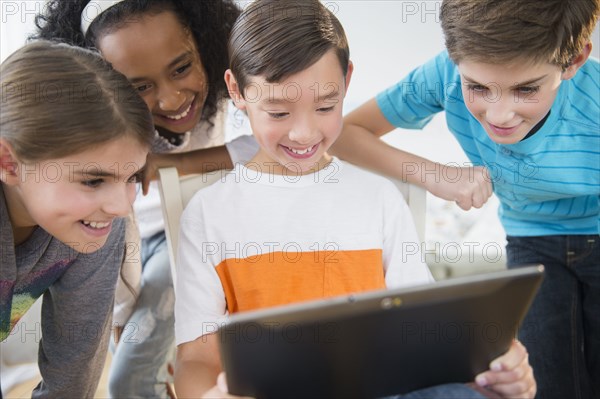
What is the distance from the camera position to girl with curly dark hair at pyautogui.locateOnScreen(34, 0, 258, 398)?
1.32 meters

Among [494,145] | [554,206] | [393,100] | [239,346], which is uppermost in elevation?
[393,100]

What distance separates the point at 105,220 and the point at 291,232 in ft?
0.98

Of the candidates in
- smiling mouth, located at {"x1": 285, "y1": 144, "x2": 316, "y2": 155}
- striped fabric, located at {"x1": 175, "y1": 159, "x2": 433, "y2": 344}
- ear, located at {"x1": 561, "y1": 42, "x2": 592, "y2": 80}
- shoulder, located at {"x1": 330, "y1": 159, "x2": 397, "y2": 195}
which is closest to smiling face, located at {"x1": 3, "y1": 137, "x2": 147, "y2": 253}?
striped fabric, located at {"x1": 175, "y1": 159, "x2": 433, "y2": 344}

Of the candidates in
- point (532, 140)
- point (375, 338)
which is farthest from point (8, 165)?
point (532, 140)

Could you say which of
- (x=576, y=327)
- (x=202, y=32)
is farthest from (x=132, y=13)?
(x=576, y=327)

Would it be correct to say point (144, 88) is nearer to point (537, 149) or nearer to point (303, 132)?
point (303, 132)

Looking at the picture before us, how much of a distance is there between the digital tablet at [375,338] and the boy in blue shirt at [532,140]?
44 centimetres

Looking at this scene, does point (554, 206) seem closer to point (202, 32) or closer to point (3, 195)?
point (202, 32)

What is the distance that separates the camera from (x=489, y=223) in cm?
212

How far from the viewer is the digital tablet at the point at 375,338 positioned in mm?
686

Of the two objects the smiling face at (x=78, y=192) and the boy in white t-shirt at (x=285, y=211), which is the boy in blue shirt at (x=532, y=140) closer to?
the boy in white t-shirt at (x=285, y=211)

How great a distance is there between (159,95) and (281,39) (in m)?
0.40

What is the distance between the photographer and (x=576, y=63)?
1.16 meters

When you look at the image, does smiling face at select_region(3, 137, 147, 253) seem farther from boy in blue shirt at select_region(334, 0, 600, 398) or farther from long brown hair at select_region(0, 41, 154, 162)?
boy in blue shirt at select_region(334, 0, 600, 398)
